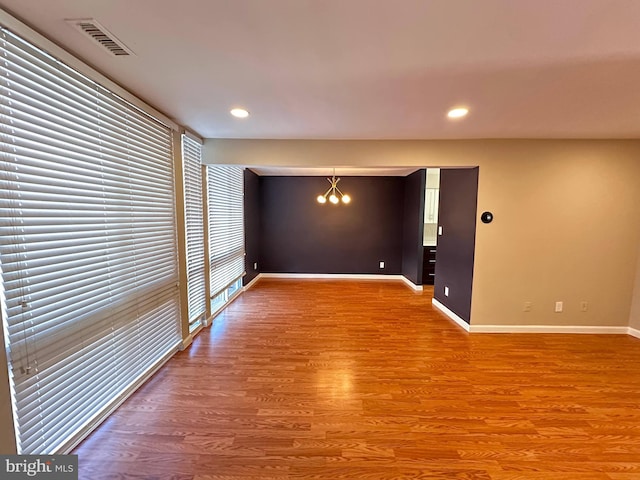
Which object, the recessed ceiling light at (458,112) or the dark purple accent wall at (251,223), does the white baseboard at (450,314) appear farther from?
the dark purple accent wall at (251,223)

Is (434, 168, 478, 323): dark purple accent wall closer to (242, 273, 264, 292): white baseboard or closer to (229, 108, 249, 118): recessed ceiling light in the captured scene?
(229, 108, 249, 118): recessed ceiling light

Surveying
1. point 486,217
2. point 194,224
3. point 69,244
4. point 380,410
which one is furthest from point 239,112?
point 486,217

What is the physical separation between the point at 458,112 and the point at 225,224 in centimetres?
335

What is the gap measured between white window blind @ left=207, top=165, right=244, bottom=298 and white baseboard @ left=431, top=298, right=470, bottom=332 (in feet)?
10.8

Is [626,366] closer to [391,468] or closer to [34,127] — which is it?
[391,468]

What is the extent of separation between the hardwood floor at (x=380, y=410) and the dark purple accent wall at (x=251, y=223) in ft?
7.33

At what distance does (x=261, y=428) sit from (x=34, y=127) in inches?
84.0

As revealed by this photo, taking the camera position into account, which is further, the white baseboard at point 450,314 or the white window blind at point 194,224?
the white baseboard at point 450,314

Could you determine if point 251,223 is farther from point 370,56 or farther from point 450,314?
point 370,56

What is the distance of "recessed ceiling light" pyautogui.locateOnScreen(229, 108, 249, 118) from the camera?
2.33 meters

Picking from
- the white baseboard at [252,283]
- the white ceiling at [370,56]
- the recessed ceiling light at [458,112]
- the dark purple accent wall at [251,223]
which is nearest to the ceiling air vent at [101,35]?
the white ceiling at [370,56]

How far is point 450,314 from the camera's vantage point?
3879mm

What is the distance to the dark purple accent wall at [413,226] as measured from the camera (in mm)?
5145

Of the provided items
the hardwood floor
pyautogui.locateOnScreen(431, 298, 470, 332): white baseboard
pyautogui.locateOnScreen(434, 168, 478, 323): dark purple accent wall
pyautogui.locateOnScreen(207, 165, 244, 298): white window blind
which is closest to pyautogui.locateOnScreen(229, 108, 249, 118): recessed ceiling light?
pyautogui.locateOnScreen(207, 165, 244, 298): white window blind
